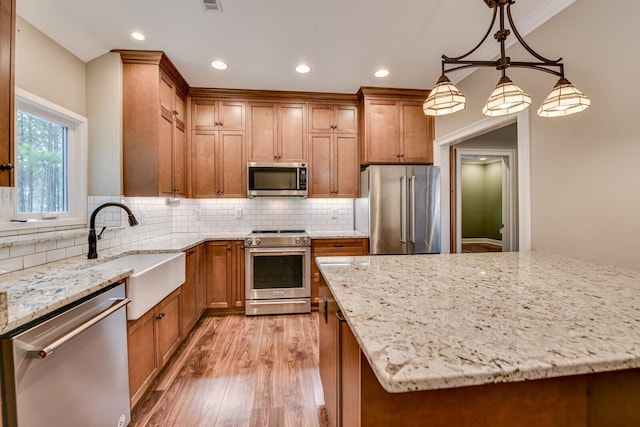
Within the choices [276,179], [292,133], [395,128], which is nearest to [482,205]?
[395,128]

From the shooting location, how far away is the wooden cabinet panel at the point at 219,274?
3.03 m

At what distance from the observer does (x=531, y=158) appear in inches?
79.1

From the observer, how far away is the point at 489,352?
589mm

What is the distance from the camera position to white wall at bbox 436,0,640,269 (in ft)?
4.75

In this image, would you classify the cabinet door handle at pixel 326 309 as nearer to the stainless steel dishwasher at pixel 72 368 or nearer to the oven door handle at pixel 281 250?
the stainless steel dishwasher at pixel 72 368

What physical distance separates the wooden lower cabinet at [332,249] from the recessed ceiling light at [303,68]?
1822 mm

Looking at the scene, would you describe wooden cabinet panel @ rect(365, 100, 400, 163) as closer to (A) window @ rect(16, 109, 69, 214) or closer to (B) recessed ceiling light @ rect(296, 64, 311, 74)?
(B) recessed ceiling light @ rect(296, 64, 311, 74)

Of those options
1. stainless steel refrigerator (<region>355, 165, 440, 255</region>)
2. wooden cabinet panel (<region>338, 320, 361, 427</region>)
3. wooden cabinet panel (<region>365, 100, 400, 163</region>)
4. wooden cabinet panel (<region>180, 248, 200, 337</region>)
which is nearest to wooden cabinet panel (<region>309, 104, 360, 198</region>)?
wooden cabinet panel (<region>365, 100, 400, 163</region>)

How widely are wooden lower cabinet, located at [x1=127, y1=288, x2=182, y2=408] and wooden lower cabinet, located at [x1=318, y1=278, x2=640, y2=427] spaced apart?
149cm

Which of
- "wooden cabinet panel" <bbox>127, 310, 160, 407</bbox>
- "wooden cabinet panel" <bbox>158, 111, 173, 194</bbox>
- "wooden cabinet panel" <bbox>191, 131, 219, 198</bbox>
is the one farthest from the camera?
"wooden cabinet panel" <bbox>191, 131, 219, 198</bbox>

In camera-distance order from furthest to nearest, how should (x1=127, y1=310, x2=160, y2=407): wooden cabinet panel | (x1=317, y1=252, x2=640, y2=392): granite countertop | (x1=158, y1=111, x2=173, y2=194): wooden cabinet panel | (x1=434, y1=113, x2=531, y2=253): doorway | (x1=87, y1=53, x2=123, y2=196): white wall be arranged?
(x1=158, y1=111, x2=173, y2=194): wooden cabinet panel → (x1=87, y1=53, x2=123, y2=196): white wall → (x1=434, y1=113, x2=531, y2=253): doorway → (x1=127, y1=310, x2=160, y2=407): wooden cabinet panel → (x1=317, y1=252, x2=640, y2=392): granite countertop

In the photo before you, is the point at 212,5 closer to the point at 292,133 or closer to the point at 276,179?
the point at 292,133

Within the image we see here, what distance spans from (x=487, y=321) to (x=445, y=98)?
1095 millimetres

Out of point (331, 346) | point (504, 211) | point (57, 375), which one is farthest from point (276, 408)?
point (504, 211)
